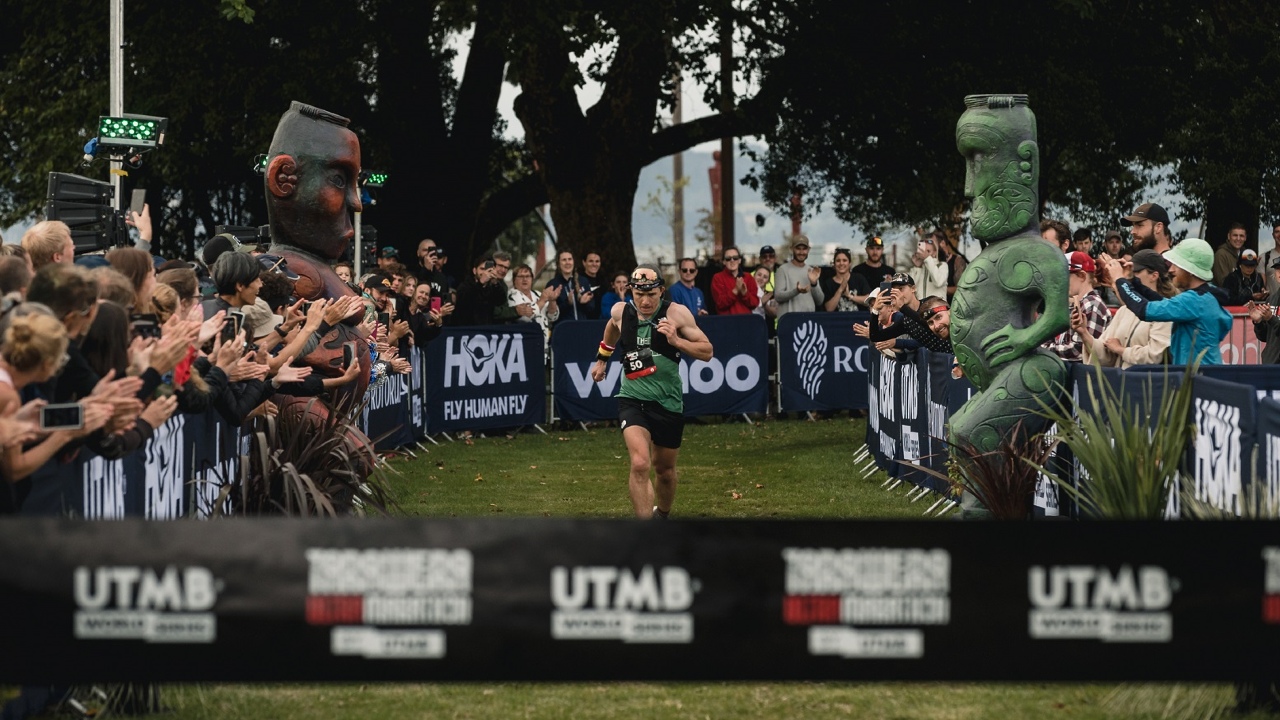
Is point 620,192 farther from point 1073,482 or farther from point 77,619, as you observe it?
point 77,619

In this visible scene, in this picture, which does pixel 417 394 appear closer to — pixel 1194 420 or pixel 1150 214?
pixel 1150 214

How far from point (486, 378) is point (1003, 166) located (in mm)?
10762

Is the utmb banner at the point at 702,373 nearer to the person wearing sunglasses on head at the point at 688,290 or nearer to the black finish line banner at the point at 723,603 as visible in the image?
the person wearing sunglasses on head at the point at 688,290

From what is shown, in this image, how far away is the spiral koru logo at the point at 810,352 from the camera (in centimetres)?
2173

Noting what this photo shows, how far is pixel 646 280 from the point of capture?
1194 centimetres

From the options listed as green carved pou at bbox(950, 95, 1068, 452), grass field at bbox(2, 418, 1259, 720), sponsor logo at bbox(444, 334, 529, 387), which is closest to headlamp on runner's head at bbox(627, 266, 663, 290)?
grass field at bbox(2, 418, 1259, 720)

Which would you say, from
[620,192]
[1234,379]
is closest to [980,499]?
[1234,379]

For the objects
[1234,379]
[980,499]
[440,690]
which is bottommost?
[440,690]

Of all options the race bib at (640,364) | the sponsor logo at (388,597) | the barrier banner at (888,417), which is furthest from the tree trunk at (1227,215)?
the sponsor logo at (388,597)

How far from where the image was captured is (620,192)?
88.1 ft

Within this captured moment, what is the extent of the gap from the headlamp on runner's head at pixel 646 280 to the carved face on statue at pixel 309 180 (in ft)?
7.35

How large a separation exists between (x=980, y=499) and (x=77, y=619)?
21.9ft

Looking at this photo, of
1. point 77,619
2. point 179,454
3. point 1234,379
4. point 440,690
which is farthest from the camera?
point 1234,379

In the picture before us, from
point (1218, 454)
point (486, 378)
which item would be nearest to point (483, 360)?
point (486, 378)
